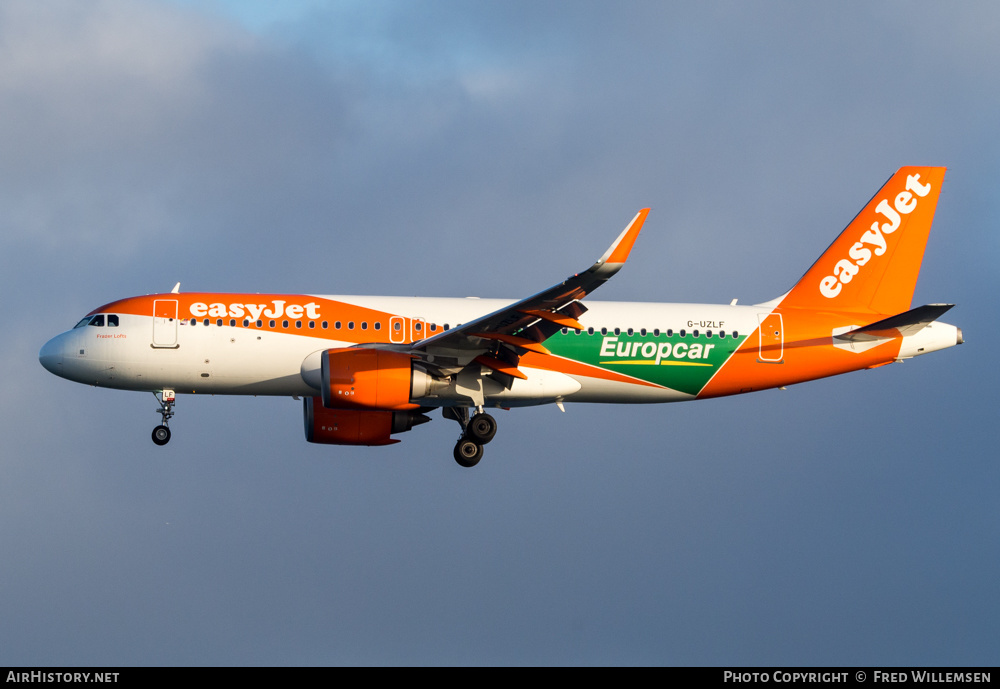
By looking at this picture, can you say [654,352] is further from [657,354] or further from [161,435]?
[161,435]

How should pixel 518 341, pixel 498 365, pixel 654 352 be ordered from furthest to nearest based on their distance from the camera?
pixel 654 352, pixel 498 365, pixel 518 341

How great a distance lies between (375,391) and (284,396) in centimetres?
401

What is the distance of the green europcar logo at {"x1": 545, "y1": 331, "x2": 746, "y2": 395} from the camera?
133ft

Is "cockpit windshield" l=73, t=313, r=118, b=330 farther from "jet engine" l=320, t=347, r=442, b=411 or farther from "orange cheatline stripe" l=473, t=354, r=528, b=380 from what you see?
"orange cheatline stripe" l=473, t=354, r=528, b=380

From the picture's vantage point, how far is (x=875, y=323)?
41.5m

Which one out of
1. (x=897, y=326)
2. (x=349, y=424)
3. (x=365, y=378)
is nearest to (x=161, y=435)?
(x=349, y=424)

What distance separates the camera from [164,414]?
134 feet

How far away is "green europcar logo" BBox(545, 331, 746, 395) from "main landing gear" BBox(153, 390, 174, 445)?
11224 millimetres

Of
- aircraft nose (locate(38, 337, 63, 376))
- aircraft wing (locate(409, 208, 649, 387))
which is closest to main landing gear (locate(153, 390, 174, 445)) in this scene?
aircraft nose (locate(38, 337, 63, 376))

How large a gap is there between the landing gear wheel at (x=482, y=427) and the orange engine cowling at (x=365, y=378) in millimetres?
2838

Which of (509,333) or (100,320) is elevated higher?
(100,320)

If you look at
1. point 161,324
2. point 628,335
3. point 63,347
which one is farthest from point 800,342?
point 63,347

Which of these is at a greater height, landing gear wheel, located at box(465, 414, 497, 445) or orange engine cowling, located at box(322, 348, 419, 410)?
orange engine cowling, located at box(322, 348, 419, 410)

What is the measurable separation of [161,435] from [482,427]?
9470 mm
